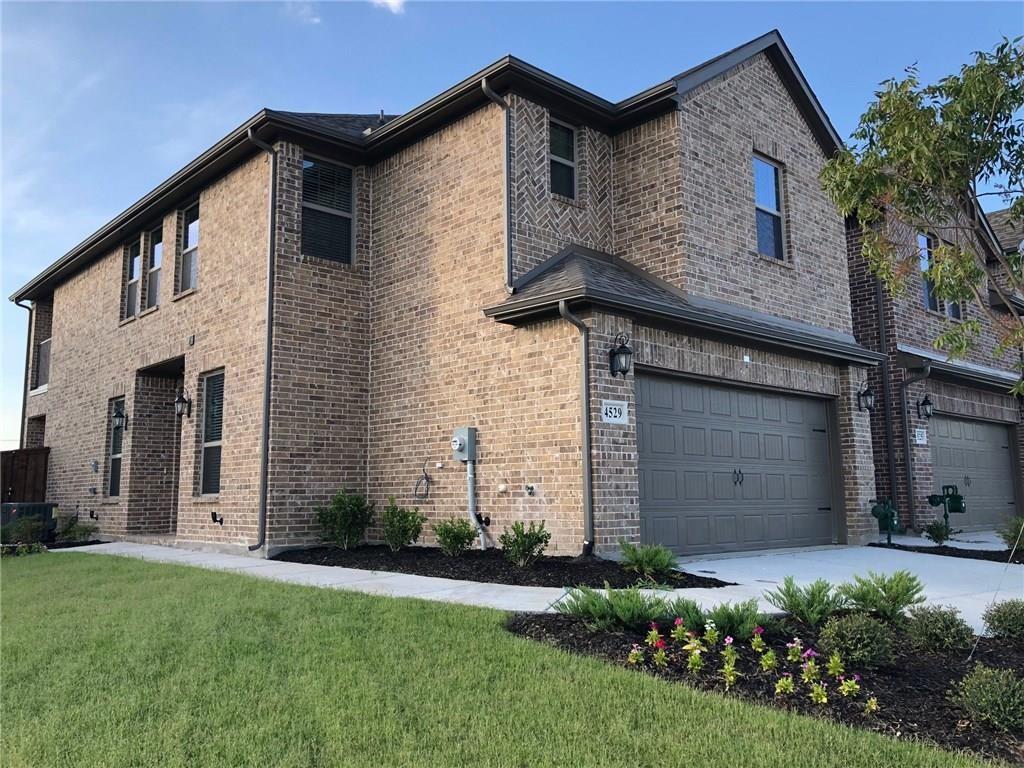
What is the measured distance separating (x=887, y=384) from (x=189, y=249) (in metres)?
12.9

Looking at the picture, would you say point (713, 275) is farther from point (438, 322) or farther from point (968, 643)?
point (968, 643)

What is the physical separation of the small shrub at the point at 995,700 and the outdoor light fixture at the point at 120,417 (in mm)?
14691

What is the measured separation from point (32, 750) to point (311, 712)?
129 cm

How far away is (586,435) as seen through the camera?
8750 mm

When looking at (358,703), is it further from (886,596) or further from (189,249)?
(189,249)

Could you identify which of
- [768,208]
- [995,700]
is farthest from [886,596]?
[768,208]

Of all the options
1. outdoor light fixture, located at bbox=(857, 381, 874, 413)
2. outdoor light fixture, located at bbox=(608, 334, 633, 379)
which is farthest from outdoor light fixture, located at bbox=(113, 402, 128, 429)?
outdoor light fixture, located at bbox=(857, 381, 874, 413)

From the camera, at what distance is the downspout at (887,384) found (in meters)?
14.2

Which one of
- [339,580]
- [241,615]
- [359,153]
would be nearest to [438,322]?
[359,153]

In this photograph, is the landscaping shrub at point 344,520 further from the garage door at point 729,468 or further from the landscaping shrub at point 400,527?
the garage door at point 729,468

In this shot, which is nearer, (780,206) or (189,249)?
(780,206)

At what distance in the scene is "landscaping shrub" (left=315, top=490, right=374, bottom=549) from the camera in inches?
426

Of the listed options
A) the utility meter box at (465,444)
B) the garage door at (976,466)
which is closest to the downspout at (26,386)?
the utility meter box at (465,444)

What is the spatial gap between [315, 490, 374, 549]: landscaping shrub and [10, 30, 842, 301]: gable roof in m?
5.37
